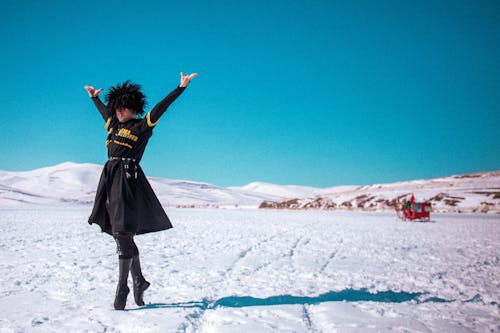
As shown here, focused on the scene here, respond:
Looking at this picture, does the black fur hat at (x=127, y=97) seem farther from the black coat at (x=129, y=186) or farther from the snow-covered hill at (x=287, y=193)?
the snow-covered hill at (x=287, y=193)

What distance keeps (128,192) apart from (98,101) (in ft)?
4.68

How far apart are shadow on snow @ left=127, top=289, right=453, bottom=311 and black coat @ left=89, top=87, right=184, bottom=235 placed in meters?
0.82

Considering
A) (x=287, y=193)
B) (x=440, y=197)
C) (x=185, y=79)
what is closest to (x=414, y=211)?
(x=440, y=197)

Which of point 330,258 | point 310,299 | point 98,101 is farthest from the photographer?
point 330,258

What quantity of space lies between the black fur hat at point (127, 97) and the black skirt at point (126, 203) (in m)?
0.60

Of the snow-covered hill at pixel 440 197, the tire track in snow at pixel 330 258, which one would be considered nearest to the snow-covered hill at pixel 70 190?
the snow-covered hill at pixel 440 197

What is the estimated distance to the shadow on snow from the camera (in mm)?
3204

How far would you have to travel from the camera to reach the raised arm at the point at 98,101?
3703mm

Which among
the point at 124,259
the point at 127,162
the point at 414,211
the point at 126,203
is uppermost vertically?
the point at 414,211

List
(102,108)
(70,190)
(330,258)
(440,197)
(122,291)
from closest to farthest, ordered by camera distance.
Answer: (122,291), (102,108), (330,258), (440,197), (70,190)

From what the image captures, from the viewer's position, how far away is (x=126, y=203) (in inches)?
121

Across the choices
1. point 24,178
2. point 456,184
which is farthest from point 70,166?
point 456,184

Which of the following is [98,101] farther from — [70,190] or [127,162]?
[70,190]

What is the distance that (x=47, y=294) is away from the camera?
11.4 feet
